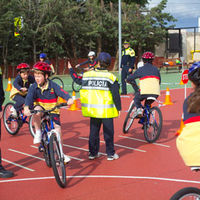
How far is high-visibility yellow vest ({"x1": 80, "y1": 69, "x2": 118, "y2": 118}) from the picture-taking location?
6216 millimetres

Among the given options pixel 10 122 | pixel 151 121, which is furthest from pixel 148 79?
pixel 10 122

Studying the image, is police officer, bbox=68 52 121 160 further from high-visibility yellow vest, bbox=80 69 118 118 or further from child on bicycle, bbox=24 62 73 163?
child on bicycle, bbox=24 62 73 163

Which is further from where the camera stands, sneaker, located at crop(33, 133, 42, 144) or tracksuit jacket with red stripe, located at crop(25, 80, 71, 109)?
tracksuit jacket with red stripe, located at crop(25, 80, 71, 109)

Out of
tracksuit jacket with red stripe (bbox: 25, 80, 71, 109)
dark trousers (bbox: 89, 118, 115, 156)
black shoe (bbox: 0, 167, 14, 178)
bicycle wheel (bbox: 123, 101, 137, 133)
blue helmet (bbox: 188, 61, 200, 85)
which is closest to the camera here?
blue helmet (bbox: 188, 61, 200, 85)

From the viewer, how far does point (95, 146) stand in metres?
6.50

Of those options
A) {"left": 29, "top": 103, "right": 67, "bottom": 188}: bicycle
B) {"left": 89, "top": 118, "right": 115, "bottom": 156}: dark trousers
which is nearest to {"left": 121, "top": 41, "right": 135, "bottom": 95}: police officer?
{"left": 89, "top": 118, "right": 115, "bottom": 156}: dark trousers

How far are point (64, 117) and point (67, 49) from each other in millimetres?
26025

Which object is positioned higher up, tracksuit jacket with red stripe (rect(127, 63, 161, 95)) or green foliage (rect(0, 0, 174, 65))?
green foliage (rect(0, 0, 174, 65))

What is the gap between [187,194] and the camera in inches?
125

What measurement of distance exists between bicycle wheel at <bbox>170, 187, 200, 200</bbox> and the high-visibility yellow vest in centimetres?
316

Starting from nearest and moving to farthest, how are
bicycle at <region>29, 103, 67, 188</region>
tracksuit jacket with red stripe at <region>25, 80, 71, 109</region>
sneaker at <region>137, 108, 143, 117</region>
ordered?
bicycle at <region>29, 103, 67, 188</region>, tracksuit jacket with red stripe at <region>25, 80, 71, 109</region>, sneaker at <region>137, 108, 143, 117</region>

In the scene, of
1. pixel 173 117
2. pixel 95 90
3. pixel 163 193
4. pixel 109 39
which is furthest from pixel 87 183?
pixel 109 39

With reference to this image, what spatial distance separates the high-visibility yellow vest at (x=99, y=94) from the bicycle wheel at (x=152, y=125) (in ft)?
4.93

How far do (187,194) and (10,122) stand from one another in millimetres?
6218
